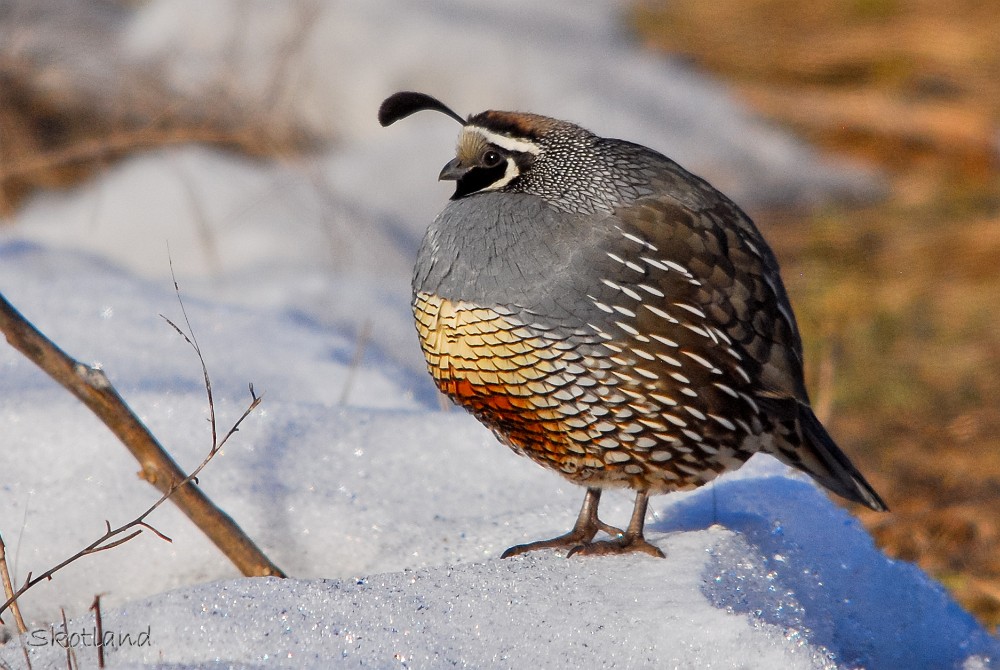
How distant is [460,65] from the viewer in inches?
322

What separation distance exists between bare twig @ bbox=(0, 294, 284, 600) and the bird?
0.54 metres

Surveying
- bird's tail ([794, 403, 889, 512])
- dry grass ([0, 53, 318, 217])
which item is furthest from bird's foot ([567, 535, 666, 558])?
dry grass ([0, 53, 318, 217])

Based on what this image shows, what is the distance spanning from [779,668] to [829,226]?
5.26 m

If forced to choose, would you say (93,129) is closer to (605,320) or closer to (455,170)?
(455,170)

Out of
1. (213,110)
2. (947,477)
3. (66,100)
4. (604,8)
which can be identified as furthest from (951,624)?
(604,8)

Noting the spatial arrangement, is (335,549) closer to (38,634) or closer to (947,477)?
(38,634)

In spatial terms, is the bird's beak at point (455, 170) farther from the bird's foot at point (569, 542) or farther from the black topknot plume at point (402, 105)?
the bird's foot at point (569, 542)

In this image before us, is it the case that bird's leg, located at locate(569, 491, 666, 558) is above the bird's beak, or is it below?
Answer: below

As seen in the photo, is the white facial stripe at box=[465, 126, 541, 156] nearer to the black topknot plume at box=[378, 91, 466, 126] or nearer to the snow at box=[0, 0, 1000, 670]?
the black topknot plume at box=[378, 91, 466, 126]

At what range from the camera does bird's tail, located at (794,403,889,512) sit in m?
2.86

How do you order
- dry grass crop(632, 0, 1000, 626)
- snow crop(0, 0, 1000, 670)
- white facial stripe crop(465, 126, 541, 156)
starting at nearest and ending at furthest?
snow crop(0, 0, 1000, 670) < white facial stripe crop(465, 126, 541, 156) < dry grass crop(632, 0, 1000, 626)

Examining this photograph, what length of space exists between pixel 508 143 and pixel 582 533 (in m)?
0.92

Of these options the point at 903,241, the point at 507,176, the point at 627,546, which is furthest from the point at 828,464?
the point at 903,241

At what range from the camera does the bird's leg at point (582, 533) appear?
2.70 metres
